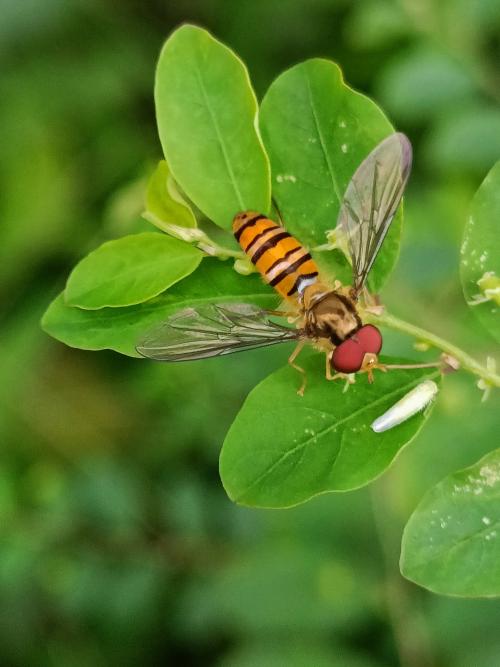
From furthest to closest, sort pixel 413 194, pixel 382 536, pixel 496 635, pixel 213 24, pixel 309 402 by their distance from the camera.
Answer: pixel 213 24 → pixel 413 194 → pixel 382 536 → pixel 496 635 → pixel 309 402

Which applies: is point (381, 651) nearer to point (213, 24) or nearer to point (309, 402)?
point (309, 402)

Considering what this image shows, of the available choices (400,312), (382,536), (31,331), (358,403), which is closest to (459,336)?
(400,312)

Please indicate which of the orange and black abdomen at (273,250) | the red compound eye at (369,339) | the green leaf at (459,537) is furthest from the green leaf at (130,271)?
the green leaf at (459,537)

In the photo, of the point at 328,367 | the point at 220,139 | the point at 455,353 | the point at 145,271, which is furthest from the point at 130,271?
the point at 455,353

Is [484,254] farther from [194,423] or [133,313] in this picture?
[194,423]

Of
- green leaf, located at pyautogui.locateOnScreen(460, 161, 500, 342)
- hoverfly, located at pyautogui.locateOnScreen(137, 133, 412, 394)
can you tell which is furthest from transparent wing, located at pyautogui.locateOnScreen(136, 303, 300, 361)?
green leaf, located at pyautogui.locateOnScreen(460, 161, 500, 342)

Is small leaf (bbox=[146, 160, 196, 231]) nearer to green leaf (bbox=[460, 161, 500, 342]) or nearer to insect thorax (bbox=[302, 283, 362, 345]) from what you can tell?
insect thorax (bbox=[302, 283, 362, 345])
